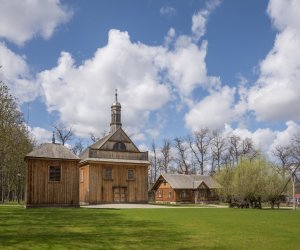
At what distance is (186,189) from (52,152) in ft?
93.4

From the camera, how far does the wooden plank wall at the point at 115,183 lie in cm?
4281

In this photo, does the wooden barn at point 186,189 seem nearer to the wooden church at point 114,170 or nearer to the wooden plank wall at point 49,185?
the wooden church at point 114,170

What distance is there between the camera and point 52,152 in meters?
34.2

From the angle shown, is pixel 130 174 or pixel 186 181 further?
pixel 186 181

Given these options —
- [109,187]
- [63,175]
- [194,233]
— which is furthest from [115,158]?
[194,233]

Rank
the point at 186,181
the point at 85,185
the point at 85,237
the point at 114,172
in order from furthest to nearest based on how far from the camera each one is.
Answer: the point at 186,181
the point at 114,172
the point at 85,185
the point at 85,237

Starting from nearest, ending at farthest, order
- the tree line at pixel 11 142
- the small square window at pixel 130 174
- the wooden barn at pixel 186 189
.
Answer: the tree line at pixel 11 142 → the small square window at pixel 130 174 → the wooden barn at pixel 186 189

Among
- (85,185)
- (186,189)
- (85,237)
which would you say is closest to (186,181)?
(186,189)

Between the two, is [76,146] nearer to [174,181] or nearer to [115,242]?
[174,181]

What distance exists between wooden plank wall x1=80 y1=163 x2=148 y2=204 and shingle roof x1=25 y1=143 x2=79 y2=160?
8.48 meters

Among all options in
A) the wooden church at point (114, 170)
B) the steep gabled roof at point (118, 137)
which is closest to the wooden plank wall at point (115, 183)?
the wooden church at point (114, 170)

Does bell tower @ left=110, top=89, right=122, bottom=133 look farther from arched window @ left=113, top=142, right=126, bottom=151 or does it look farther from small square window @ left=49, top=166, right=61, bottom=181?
small square window @ left=49, top=166, right=61, bottom=181

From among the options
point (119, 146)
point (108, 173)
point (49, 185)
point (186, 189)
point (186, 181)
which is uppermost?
point (119, 146)

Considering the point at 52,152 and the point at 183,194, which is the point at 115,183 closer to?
the point at 52,152
